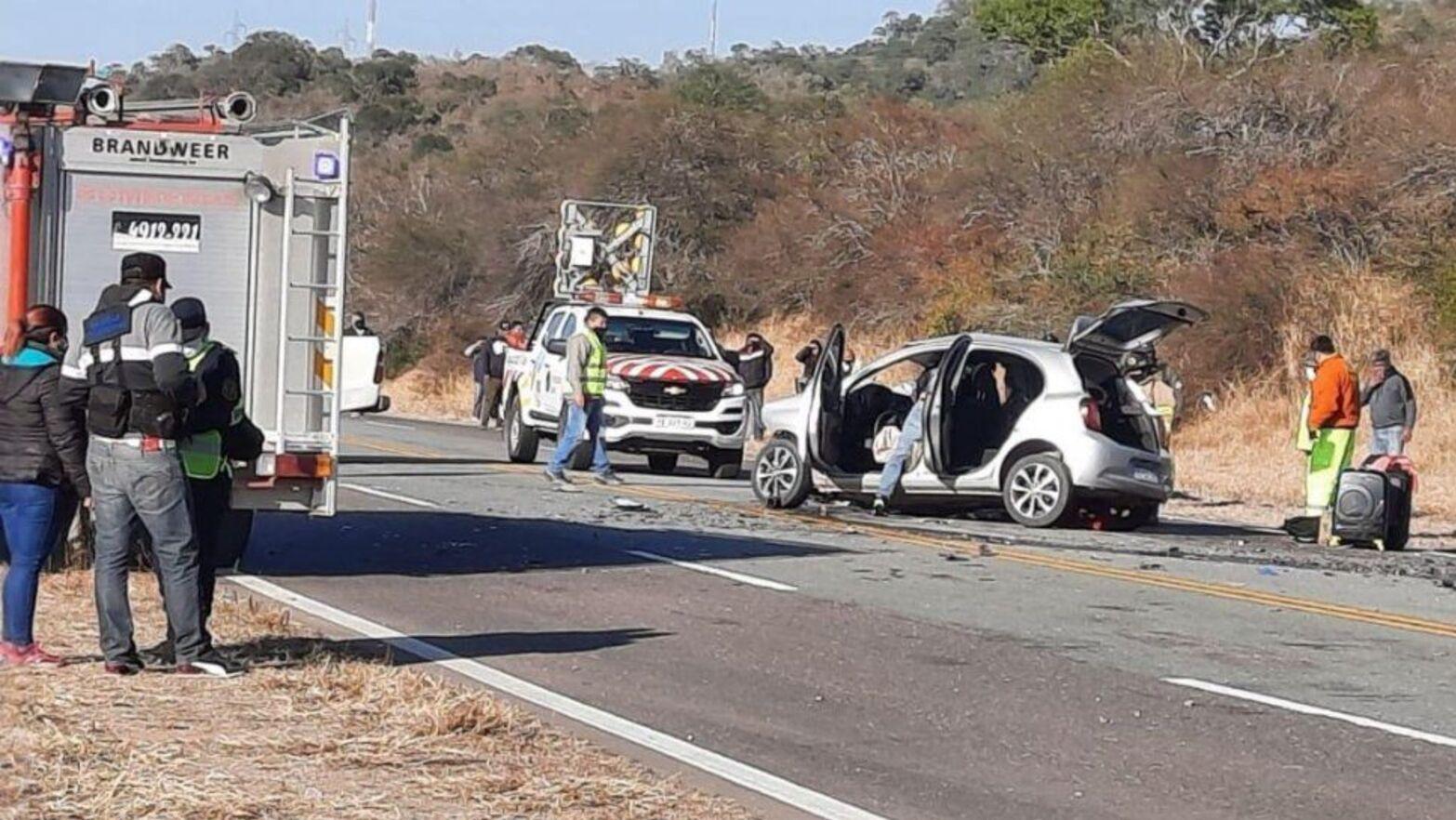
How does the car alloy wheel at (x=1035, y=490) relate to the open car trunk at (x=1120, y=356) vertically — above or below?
below

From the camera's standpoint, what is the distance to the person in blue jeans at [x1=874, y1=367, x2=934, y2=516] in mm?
19188

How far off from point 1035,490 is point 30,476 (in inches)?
417

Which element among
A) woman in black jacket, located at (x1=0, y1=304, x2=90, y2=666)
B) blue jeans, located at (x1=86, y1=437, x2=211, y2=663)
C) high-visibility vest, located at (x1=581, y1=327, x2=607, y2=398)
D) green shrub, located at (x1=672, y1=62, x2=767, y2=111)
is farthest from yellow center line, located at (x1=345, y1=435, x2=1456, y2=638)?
green shrub, located at (x1=672, y1=62, x2=767, y2=111)

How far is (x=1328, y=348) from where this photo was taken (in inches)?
809

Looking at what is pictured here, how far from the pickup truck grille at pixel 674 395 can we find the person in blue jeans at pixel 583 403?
2.33 m

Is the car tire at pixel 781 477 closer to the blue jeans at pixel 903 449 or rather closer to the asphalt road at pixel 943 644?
the asphalt road at pixel 943 644

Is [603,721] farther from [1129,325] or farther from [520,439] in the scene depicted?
[520,439]

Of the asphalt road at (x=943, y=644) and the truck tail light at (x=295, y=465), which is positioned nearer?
the asphalt road at (x=943, y=644)

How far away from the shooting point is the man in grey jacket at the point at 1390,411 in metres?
21.5

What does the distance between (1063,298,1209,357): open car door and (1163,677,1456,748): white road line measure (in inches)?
315

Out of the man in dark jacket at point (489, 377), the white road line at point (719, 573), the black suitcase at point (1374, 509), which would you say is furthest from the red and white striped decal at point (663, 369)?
the man in dark jacket at point (489, 377)

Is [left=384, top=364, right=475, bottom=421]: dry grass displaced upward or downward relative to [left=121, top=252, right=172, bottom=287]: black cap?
downward

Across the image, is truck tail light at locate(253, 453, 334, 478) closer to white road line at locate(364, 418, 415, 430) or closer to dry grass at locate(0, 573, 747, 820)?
dry grass at locate(0, 573, 747, 820)

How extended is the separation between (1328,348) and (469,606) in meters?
10.3
